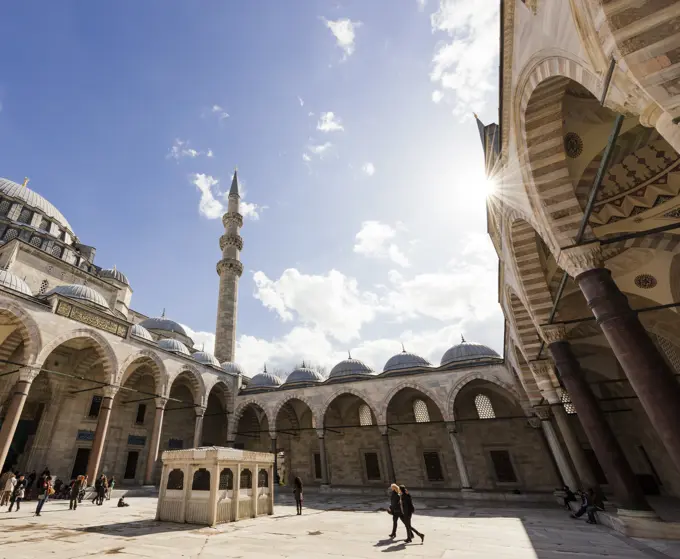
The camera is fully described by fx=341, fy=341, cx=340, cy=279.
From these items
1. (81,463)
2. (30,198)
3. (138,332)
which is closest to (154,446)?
(81,463)

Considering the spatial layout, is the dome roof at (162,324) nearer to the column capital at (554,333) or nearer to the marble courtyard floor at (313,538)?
the marble courtyard floor at (313,538)

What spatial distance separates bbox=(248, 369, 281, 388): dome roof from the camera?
21812mm

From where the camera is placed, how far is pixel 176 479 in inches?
320

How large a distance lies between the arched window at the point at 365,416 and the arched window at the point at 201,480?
45.6 ft

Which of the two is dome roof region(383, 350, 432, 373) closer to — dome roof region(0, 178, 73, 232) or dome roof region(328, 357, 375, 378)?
dome roof region(328, 357, 375, 378)

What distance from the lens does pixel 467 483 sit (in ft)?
47.8

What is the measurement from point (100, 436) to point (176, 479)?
25.3ft

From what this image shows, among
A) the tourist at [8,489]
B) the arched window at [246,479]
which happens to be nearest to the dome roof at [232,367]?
the tourist at [8,489]

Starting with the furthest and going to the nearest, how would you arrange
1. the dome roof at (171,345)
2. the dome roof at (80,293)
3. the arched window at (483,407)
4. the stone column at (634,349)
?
the dome roof at (171,345), the arched window at (483,407), the dome roof at (80,293), the stone column at (634,349)

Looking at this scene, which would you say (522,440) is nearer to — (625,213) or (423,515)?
(423,515)

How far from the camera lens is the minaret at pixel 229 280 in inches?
952

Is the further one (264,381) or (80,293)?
(264,381)

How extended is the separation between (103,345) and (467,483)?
16612 mm

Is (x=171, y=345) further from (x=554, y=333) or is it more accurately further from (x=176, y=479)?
(x=554, y=333)
